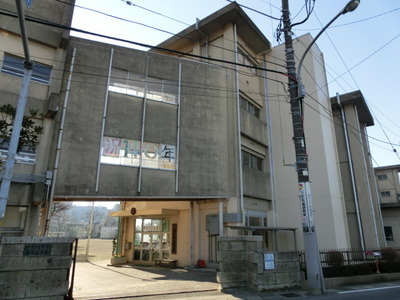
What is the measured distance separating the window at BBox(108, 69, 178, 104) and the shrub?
10729 mm

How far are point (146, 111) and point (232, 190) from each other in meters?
6.44

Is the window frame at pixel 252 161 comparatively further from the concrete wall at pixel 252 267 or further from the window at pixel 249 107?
the concrete wall at pixel 252 267

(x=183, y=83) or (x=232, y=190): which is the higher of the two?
(x=183, y=83)

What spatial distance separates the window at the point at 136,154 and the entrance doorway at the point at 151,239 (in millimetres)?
6148

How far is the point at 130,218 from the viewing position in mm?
21328

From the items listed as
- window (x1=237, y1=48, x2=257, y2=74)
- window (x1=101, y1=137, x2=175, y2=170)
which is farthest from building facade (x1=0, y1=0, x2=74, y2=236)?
window (x1=237, y1=48, x2=257, y2=74)

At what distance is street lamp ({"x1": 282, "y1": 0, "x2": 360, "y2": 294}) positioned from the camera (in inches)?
382

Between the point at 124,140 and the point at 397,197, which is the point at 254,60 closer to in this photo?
the point at 124,140

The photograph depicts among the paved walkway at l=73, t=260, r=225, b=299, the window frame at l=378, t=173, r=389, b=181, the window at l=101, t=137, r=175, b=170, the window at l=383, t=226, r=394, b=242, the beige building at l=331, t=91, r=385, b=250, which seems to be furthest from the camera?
the window frame at l=378, t=173, r=389, b=181

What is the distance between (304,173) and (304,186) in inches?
19.0

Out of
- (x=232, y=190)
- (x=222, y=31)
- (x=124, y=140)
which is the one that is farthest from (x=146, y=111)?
(x=222, y=31)

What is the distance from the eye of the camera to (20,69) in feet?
40.3

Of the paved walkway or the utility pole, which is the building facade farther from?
the utility pole

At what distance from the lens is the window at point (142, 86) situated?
559 inches
